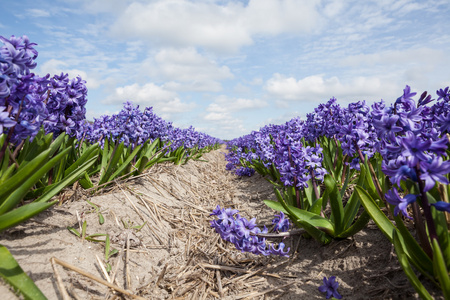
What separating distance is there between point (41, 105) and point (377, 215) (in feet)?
10.0

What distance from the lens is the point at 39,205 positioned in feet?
6.88

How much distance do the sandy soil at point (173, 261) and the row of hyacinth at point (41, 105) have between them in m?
0.94

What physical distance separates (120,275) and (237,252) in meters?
1.41

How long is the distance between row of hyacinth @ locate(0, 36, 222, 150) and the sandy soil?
3.09 feet

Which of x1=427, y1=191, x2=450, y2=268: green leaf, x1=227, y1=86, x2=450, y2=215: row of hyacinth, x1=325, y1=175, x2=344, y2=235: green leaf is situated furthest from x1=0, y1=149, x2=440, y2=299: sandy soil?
x1=227, y1=86, x2=450, y2=215: row of hyacinth

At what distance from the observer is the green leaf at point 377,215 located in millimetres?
2213

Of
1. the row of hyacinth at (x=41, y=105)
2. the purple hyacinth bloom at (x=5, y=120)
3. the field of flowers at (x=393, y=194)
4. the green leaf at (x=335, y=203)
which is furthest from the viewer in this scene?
the green leaf at (x=335, y=203)

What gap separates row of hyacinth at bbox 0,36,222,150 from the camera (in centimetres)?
233

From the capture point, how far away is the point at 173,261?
10.9ft

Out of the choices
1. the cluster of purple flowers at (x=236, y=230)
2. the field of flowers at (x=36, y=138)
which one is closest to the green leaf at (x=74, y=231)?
the field of flowers at (x=36, y=138)

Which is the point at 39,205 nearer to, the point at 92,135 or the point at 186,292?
the point at 186,292

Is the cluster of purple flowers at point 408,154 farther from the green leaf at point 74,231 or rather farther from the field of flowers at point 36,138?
the green leaf at point 74,231

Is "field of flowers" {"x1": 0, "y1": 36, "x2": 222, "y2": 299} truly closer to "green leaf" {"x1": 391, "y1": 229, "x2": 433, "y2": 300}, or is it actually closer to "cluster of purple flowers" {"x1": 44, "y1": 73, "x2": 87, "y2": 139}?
"cluster of purple flowers" {"x1": 44, "y1": 73, "x2": 87, "y2": 139}

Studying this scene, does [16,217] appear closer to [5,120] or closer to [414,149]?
[5,120]
